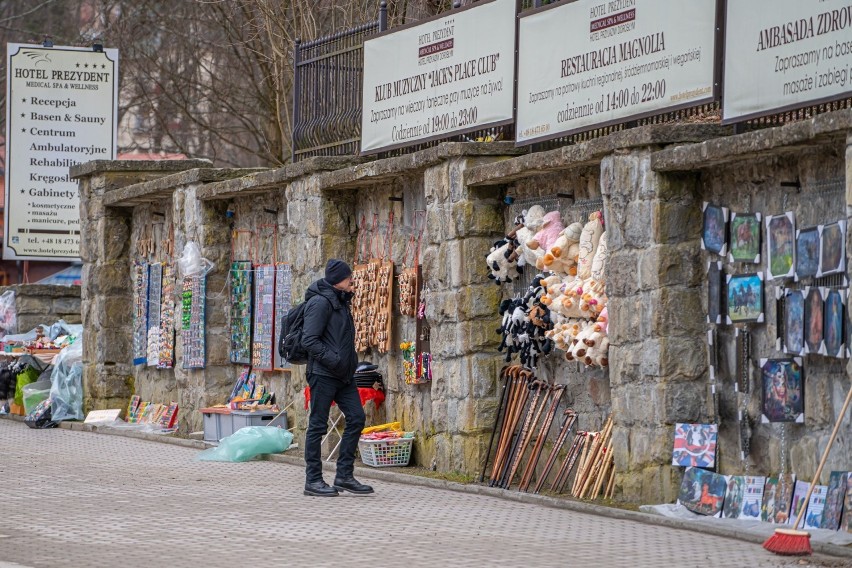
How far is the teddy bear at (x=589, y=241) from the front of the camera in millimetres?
10688

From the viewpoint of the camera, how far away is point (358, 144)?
13953mm

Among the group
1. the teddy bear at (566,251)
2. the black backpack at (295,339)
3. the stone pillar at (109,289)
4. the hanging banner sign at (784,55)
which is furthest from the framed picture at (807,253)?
the stone pillar at (109,289)

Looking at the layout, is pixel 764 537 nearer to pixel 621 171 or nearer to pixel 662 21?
pixel 621 171

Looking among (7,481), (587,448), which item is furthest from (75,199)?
(587,448)

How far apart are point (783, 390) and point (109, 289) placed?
11.1m

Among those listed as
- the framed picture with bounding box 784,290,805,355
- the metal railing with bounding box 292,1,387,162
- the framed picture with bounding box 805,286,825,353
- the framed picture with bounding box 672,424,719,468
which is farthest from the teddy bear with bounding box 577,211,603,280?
the metal railing with bounding box 292,1,387,162

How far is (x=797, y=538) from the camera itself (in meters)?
8.01

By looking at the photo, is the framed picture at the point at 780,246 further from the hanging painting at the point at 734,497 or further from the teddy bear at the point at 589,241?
the teddy bear at the point at 589,241

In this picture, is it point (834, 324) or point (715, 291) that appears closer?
point (834, 324)

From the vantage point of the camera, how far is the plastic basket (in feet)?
41.5

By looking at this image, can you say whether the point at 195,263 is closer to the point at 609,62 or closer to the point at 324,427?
the point at 324,427

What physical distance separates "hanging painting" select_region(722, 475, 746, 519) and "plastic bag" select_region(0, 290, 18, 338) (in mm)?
13695

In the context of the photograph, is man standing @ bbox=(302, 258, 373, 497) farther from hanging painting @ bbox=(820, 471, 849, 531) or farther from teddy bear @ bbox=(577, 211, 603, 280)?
hanging painting @ bbox=(820, 471, 849, 531)

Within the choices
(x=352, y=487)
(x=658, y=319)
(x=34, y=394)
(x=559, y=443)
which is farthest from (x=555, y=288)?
(x=34, y=394)
